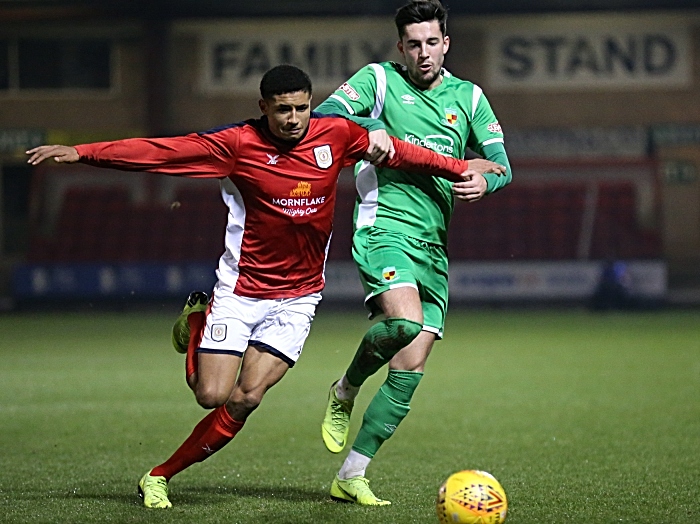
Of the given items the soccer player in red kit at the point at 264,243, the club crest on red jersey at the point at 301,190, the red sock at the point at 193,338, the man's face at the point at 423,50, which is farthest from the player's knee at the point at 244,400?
the man's face at the point at 423,50

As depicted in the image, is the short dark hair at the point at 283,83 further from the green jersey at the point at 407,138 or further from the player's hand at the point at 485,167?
the player's hand at the point at 485,167

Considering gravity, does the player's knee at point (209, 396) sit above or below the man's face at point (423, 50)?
below

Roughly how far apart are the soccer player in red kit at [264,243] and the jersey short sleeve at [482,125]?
493 millimetres

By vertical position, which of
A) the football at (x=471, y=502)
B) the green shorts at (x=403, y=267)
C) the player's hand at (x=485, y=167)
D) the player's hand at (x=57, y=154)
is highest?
the player's hand at (x=57, y=154)

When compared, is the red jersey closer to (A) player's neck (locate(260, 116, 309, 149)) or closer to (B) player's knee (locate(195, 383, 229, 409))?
(A) player's neck (locate(260, 116, 309, 149))

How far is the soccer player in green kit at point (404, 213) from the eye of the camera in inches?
202

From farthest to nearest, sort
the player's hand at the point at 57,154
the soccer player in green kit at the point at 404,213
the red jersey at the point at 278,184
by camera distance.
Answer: the soccer player in green kit at the point at 404,213 → the red jersey at the point at 278,184 → the player's hand at the point at 57,154

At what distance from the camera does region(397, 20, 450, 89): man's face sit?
203 inches

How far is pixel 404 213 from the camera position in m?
5.30

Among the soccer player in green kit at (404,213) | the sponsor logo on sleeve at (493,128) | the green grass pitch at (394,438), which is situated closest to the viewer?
the green grass pitch at (394,438)

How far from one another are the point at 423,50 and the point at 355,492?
6.67ft

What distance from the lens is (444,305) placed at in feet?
17.6

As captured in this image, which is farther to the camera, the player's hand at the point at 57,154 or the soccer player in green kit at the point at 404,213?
the soccer player in green kit at the point at 404,213

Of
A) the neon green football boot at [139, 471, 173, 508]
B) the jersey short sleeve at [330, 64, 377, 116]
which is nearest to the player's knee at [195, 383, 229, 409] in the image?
the neon green football boot at [139, 471, 173, 508]
